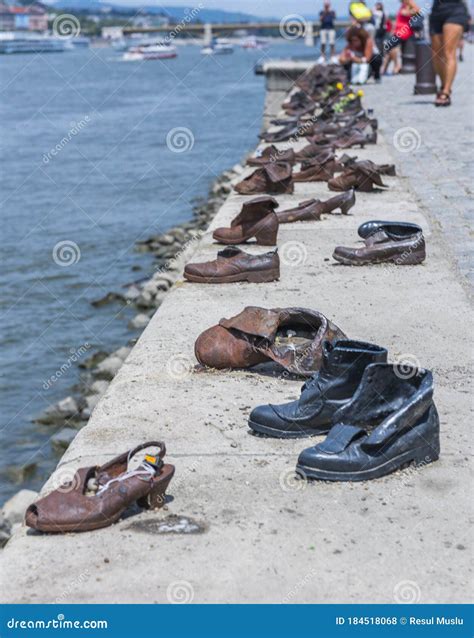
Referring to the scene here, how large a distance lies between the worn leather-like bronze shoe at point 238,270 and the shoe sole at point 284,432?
2.28 meters

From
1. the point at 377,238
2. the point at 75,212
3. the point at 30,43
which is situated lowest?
the point at 30,43

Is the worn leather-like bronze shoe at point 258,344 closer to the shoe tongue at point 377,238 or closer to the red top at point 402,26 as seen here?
the shoe tongue at point 377,238

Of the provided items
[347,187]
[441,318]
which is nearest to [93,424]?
[441,318]

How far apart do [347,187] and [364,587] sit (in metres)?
6.33

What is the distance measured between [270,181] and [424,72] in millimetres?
10634

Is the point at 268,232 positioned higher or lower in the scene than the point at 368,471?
lower

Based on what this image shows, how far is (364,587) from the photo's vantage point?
9.91 feet

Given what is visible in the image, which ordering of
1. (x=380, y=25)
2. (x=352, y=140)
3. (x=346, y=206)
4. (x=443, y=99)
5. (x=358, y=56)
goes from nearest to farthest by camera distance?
(x=346, y=206) < (x=352, y=140) < (x=443, y=99) < (x=358, y=56) < (x=380, y=25)

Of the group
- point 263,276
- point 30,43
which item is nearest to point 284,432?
point 263,276

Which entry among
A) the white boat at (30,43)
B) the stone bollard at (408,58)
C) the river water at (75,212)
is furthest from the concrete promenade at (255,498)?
the white boat at (30,43)

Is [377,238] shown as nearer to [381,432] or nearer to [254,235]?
[254,235]

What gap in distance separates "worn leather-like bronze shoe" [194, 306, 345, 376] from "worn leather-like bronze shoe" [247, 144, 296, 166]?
5.62m

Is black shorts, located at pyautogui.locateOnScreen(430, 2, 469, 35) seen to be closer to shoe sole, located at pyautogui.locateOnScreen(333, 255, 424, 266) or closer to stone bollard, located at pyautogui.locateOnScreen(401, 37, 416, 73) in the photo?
shoe sole, located at pyautogui.locateOnScreen(333, 255, 424, 266)

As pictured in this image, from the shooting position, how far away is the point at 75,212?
59.7 feet
